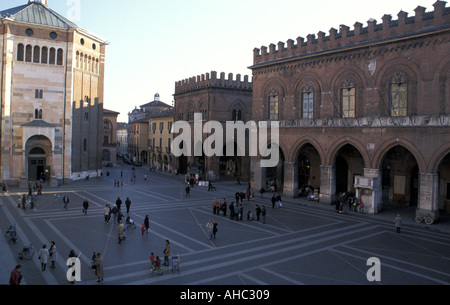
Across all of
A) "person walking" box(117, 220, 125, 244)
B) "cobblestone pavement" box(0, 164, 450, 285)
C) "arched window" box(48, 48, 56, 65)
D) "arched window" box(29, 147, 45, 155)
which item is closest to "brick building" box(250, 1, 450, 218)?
"cobblestone pavement" box(0, 164, 450, 285)

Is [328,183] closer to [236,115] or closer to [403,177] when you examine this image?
[403,177]

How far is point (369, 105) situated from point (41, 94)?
35.6 m

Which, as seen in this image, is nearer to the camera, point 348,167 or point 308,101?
point 308,101

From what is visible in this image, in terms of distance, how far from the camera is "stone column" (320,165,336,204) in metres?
31.3

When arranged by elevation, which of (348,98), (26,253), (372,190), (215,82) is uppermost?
(215,82)

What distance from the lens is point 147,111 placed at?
98.9m

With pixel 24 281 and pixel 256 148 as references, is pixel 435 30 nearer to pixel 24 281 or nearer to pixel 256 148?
pixel 256 148

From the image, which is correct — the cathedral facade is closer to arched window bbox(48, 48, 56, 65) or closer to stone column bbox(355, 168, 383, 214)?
arched window bbox(48, 48, 56, 65)

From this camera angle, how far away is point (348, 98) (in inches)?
1200

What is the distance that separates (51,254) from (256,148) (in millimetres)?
25817

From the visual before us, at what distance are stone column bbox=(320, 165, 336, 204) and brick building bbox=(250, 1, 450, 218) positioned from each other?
0.29ft


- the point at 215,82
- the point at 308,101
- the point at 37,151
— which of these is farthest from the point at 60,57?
the point at 308,101

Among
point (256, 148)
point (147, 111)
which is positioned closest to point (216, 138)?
point (256, 148)

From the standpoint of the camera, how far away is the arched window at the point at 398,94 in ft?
87.0
